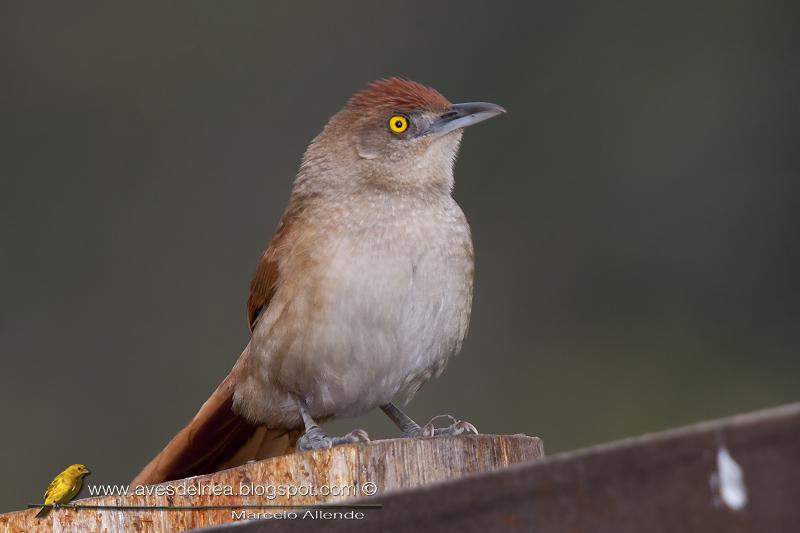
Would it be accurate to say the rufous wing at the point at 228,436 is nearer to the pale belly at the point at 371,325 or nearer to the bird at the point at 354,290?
the bird at the point at 354,290

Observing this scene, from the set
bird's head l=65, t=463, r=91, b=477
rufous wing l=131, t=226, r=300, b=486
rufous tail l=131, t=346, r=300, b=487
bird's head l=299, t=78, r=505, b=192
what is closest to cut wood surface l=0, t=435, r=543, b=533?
bird's head l=65, t=463, r=91, b=477

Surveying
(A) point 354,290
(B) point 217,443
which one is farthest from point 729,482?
(B) point 217,443

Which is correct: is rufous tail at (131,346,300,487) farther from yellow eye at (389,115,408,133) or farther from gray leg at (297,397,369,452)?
yellow eye at (389,115,408,133)

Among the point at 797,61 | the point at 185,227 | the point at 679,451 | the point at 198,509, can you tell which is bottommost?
the point at 185,227

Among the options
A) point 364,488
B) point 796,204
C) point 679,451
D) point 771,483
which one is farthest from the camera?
point 796,204

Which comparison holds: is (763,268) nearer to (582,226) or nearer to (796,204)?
(796,204)

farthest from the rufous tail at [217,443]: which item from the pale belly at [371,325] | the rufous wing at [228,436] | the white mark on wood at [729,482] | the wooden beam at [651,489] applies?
the white mark on wood at [729,482]

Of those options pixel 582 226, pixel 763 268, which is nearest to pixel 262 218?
pixel 582 226
